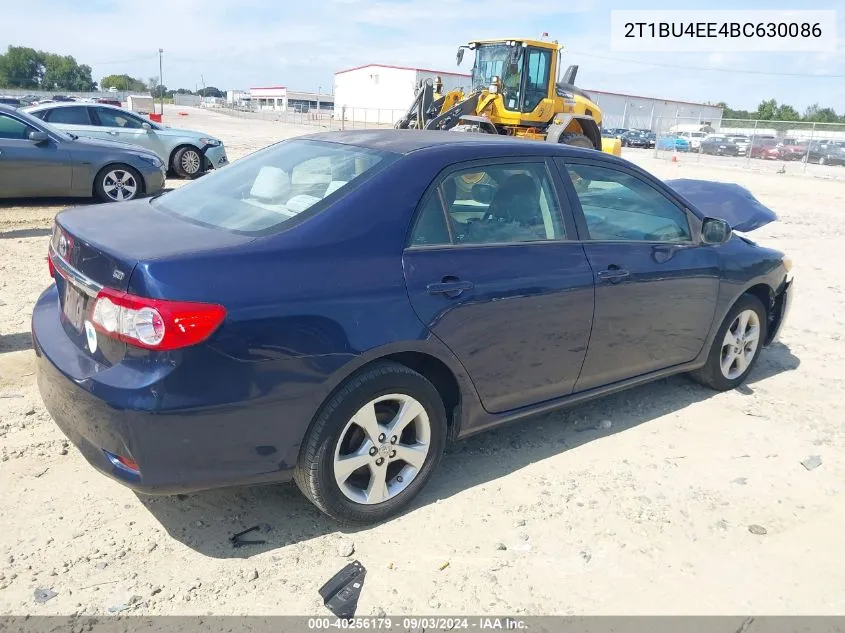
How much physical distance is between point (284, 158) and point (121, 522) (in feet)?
6.29

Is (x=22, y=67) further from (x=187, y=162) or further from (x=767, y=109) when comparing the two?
(x=187, y=162)

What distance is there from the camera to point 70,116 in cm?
1228

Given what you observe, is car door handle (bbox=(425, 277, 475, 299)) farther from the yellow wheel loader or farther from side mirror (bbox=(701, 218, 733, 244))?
the yellow wheel loader

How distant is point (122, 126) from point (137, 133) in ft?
0.92

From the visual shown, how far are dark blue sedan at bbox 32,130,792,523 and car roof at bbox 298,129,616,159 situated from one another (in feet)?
0.06

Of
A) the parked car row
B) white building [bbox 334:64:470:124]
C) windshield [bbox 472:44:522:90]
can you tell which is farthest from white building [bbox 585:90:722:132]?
the parked car row

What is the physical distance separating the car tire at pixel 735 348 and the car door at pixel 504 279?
58.2 inches

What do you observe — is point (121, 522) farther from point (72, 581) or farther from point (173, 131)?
point (173, 131)

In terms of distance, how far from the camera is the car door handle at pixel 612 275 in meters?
3.65

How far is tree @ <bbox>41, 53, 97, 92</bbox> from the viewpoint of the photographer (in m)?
109

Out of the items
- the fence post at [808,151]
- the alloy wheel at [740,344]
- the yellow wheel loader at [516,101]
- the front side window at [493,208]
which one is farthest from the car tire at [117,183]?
the fence post at [808,151]

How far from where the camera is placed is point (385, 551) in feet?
9.55

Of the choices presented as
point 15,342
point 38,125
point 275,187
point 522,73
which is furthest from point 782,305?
point 522,73

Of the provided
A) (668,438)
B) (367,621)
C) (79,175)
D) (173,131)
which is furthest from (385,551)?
(173,131)
